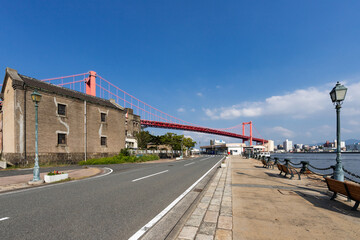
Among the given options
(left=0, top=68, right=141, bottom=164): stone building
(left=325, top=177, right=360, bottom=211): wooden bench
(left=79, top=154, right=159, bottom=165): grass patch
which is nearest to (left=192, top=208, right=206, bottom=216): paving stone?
(left=325, top=177, right=360, bottom=211): wooden bench

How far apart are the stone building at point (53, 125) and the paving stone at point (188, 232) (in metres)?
20.8

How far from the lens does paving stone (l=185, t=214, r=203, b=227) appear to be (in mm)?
4291

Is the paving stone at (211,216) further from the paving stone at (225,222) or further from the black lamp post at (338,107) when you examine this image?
the black lamp post at (338,107)

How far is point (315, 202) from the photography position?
612 centimetres

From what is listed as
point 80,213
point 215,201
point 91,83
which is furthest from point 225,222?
Answer: point 91,83

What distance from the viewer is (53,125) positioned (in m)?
20.9

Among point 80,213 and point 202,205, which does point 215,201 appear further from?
point 80,213

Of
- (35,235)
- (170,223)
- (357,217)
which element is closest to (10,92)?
(35,235)

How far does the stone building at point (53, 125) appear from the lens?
18281 millimetres

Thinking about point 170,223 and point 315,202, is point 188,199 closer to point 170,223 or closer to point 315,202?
point 170,223

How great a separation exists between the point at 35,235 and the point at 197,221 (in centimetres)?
341

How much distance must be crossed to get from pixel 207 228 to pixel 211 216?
74cm

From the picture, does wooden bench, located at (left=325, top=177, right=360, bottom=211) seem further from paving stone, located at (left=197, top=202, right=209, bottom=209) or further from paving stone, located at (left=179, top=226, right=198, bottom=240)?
paving stone, located at (left=179, top=226, right=198, bottom=240)

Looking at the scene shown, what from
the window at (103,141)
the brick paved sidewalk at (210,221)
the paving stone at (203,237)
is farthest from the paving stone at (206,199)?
the window at (103,141)
